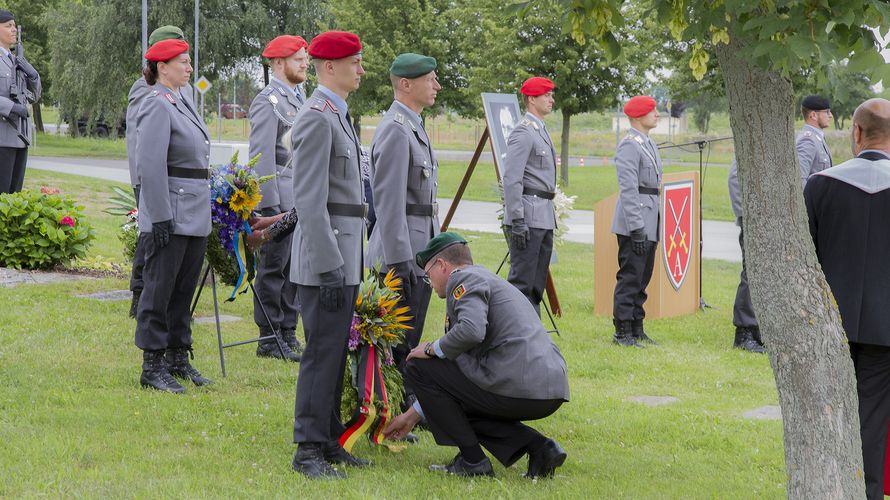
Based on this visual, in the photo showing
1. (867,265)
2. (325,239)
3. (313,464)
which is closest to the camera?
(867,265)

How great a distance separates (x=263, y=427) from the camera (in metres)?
5.85

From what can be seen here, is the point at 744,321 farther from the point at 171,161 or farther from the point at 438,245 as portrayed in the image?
the point at 171,161

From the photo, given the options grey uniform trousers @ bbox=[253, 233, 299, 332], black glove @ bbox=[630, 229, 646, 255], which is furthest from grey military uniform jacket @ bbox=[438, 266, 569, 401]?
black glove @ bbox=[630, 229, 646, 255]

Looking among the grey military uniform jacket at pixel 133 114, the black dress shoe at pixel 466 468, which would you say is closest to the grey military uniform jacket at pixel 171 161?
the grey military uniform jacket at pixel 133 114

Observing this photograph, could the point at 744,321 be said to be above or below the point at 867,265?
below

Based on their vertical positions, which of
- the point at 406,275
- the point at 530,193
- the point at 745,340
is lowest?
the point at 745,340

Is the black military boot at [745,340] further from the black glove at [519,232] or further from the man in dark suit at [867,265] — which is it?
the man in dark suit at [867,265]

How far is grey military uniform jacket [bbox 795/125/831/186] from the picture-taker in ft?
29.4

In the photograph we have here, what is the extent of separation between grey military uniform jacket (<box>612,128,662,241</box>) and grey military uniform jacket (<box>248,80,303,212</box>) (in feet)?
9.95

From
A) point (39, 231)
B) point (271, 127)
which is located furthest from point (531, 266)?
point (39, 231)

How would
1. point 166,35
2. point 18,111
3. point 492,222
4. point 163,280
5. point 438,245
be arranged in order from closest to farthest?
point 438,245 → point 163,280 → point 166,35 → point 18,111 → point 492,222

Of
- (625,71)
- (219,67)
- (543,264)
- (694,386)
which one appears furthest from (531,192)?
(219,67)

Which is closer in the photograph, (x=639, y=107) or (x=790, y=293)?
(x=790, y=293)

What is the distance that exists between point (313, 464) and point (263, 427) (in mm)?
853
